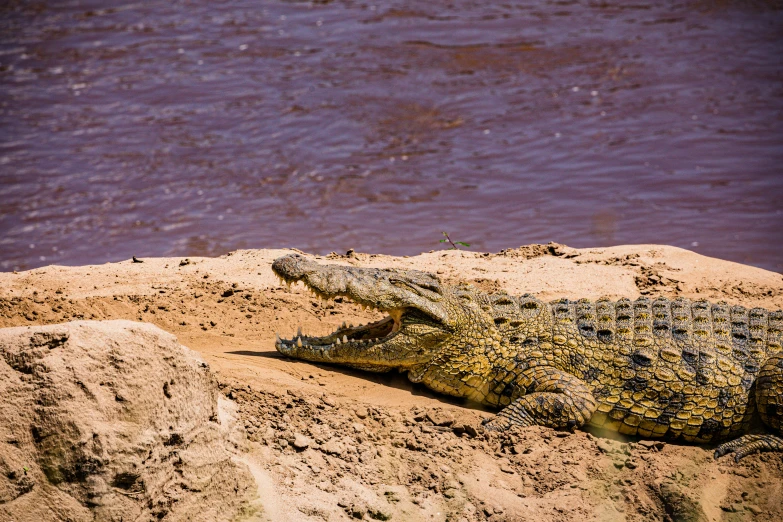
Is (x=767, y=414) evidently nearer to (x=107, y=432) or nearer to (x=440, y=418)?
(x=440, y=418)

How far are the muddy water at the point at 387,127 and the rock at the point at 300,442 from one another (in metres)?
5.53

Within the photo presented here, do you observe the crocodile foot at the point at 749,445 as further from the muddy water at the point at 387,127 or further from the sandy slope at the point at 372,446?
the muddy water at the point at 387,127

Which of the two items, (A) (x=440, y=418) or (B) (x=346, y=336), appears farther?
(B) (x=346, y=336)

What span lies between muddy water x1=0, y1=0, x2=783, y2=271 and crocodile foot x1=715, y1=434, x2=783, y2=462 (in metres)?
5.01

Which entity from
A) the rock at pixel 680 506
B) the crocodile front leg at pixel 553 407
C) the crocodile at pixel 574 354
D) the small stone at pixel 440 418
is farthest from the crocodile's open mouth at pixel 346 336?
the rock at pixel 680 506

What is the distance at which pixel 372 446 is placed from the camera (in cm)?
457

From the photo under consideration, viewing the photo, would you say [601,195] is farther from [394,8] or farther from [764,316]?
[394,8]

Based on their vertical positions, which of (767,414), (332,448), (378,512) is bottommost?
(767,414)

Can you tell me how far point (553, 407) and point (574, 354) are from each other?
0.44 m

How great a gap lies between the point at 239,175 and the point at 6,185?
3529mm

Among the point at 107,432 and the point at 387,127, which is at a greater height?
the point at 107,432

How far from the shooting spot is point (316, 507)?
3.89 meters

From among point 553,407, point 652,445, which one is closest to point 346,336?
point 553,407

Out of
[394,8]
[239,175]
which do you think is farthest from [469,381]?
[394,8]
